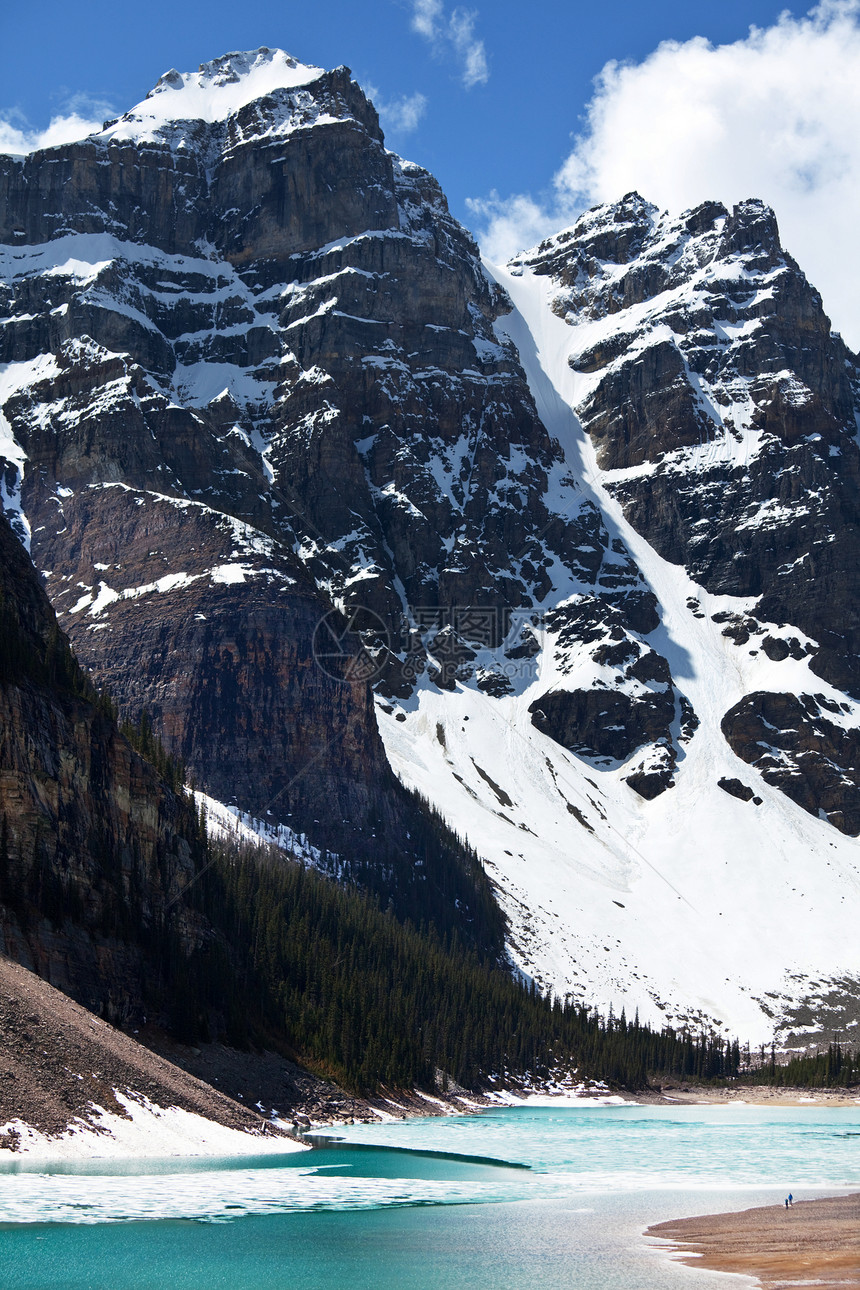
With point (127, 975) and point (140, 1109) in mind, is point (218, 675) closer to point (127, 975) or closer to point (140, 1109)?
point (127, 975)

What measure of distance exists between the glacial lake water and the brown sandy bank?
4.73 feet

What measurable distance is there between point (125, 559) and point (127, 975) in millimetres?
117875

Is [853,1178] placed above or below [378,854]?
below

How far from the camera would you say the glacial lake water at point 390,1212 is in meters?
36.5

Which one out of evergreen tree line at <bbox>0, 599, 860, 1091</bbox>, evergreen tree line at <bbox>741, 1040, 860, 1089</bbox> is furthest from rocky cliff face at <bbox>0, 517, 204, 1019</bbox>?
evergreen tree line at <bbox>741, 1040, 860, 1089</bbox>

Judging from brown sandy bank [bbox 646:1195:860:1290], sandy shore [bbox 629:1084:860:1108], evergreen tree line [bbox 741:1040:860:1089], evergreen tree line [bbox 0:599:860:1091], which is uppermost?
evergreen tree line [bbox 0:599:860:1091]

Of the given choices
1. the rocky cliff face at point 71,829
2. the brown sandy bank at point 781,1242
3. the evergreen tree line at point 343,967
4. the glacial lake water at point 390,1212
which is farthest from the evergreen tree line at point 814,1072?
the brown sandy bank at point 781,1242

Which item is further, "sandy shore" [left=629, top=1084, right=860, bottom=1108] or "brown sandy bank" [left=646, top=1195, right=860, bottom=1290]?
"sandy shore" [left=629, top=1084, right=860, bottom=1108]

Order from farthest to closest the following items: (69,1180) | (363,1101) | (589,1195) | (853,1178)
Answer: (363,1101) → (853,1178) → (589,1195) → (69,1180)

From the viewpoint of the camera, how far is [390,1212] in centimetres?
4862

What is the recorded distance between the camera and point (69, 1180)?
47594 millimetres

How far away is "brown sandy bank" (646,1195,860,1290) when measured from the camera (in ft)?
116

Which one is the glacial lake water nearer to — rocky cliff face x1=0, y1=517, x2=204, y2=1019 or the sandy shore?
rocky cliff face x1=0, y1=517, x2=204, y2=1019

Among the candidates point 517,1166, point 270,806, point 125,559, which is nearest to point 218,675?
point 270,806
